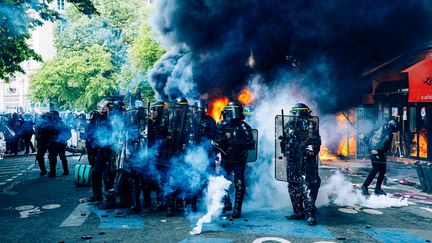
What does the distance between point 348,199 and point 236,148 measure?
302 cm

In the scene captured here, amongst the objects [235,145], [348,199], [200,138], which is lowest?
[348,199]

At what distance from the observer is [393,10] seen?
14.4 m

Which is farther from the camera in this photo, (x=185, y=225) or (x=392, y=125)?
(x=392, y=125)

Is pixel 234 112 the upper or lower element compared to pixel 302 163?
upper

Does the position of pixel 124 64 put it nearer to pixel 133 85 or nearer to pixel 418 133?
pixel 133 85

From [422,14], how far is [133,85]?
20813 mm

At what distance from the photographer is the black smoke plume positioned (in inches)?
571

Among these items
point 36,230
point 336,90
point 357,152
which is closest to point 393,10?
point 336,90

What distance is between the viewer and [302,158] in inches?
246

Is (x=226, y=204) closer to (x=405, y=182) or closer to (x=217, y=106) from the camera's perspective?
(x=405, y=182)

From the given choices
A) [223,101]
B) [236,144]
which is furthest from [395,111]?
[236,144]

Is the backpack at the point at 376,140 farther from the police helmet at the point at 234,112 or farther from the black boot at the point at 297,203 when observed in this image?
the police helmet at the point at 234,112

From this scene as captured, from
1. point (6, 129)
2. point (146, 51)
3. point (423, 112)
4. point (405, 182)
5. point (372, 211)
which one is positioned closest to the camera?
point (372, 211)

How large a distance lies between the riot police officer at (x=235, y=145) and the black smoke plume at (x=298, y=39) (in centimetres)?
975
